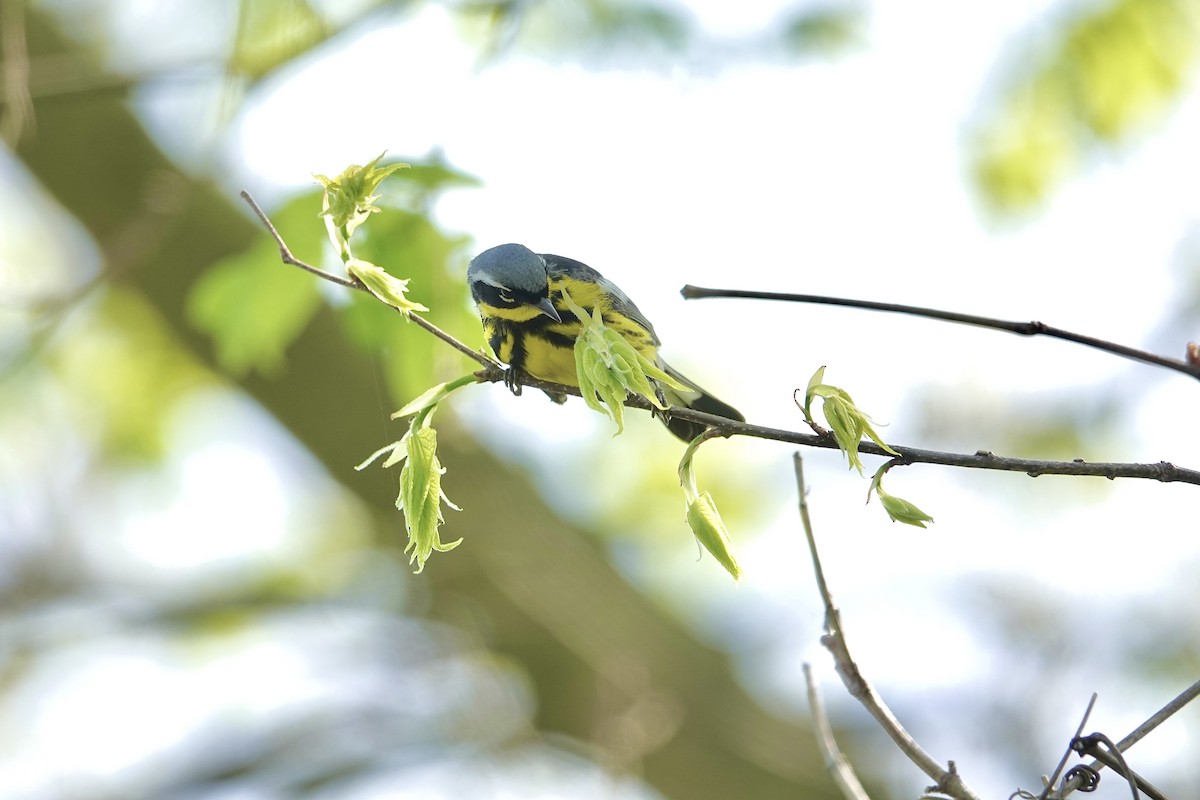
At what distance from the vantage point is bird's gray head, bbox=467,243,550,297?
3000 mm

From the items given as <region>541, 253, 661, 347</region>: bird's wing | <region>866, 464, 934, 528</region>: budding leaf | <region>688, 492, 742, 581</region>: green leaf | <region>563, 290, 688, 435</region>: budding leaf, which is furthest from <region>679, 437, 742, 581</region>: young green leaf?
<region>541, 253, 661, 347</region>: bird's wing

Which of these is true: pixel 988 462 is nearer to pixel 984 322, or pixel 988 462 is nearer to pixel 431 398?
pixel 984 322

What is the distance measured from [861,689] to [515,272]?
172 cm

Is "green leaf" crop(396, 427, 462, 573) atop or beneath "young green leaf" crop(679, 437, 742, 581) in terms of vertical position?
atop

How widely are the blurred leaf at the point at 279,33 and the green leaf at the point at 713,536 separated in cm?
237

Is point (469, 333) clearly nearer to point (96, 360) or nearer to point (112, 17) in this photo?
point (112, 17)

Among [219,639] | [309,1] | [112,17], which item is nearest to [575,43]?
[309,1]

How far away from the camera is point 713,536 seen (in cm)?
156

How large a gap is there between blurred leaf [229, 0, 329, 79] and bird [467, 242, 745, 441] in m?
0.86

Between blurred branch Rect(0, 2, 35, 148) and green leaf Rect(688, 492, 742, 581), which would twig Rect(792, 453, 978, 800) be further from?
blurred branch Rect(0, 2, 35, 148)

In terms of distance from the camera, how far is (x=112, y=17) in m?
4.84

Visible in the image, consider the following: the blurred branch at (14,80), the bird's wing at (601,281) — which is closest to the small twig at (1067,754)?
the bird's wing at (601,281)

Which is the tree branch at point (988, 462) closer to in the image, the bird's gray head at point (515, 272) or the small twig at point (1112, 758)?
the small twig at point (1112, 758)

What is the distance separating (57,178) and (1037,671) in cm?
497
